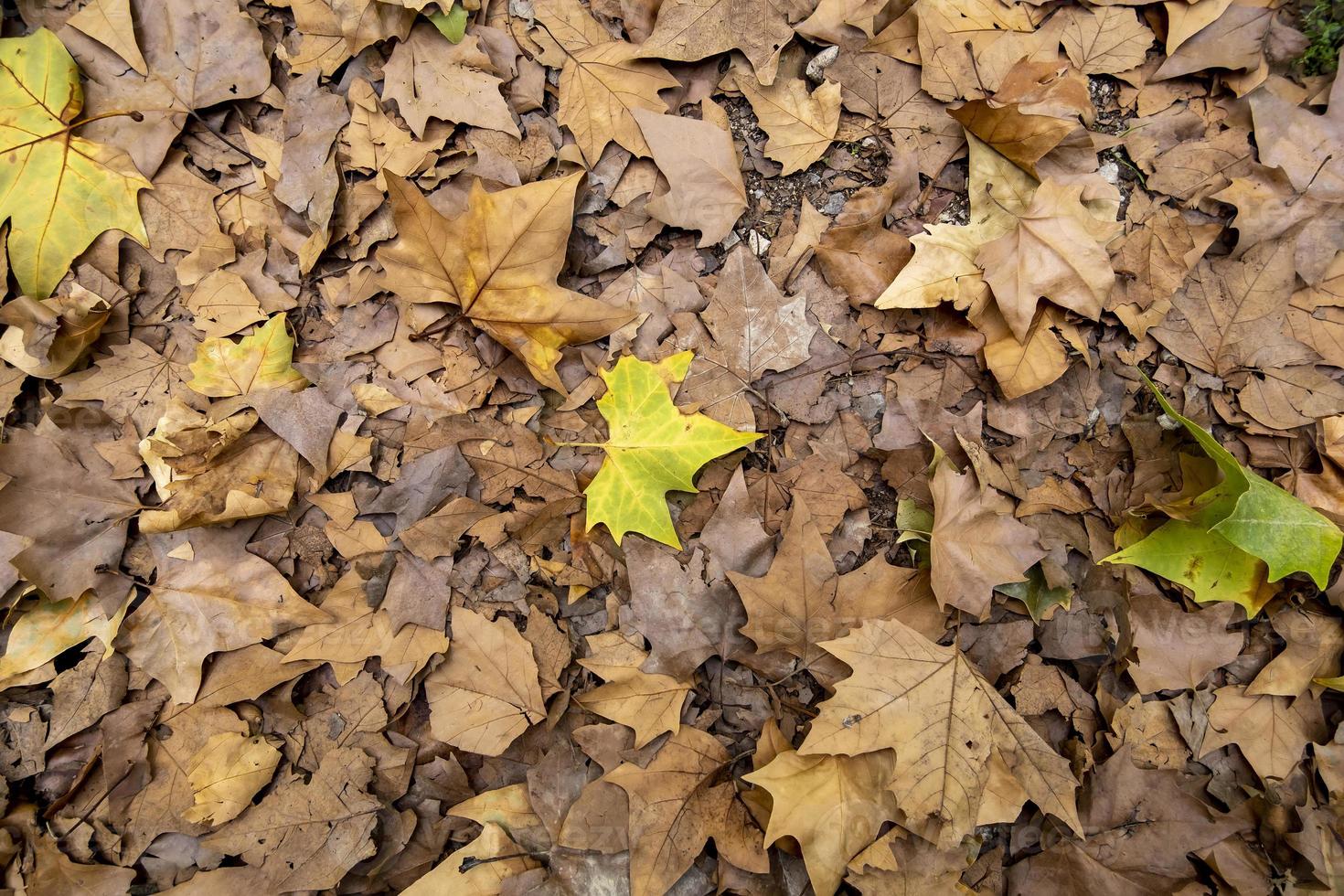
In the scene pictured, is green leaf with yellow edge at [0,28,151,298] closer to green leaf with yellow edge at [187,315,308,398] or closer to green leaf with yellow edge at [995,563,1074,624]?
green leaf with yellow edge at [187,315,308,398]

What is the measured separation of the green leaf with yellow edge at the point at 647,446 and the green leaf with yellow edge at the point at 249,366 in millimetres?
1025

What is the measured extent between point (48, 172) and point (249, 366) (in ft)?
2.85

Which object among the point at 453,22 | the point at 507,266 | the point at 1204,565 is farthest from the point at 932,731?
the point at 453,22

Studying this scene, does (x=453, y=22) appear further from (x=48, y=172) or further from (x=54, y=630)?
(x=54, y=630)

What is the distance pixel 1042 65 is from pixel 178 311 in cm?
282

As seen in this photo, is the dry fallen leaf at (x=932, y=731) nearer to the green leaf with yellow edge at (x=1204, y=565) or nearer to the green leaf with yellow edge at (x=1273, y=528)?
the green leaf with yellow edge at (x=1204, y=565)

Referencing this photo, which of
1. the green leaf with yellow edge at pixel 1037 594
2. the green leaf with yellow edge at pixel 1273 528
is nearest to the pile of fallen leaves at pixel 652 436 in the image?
the green leaf with yellow edge at pixel 1037 594

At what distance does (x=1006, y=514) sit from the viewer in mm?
2016

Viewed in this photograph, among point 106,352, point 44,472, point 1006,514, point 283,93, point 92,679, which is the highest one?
point 283,93

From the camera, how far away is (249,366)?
84.9 inches

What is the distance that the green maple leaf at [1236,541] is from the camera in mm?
1777

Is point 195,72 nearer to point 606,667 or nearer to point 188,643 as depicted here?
point 188,643

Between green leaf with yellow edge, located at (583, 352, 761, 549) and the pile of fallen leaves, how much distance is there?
0.05 feet

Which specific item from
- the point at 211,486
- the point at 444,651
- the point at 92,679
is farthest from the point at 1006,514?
the point at 92,679
